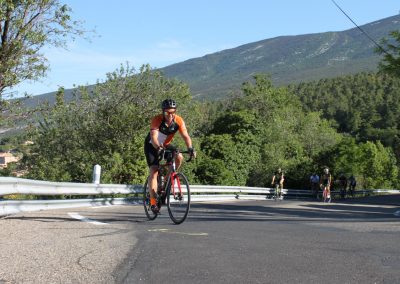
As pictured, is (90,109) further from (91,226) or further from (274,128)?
(274,128)

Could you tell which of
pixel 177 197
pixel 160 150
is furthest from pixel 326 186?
pixel 160 150

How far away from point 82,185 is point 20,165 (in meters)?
28.7

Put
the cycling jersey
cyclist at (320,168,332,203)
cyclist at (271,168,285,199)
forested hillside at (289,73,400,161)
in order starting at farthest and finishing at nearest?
forested hillside at (289,73,400,161), cyclist at (271,168,285,199), cyclist at (320,168,332,203), the cycling jersey

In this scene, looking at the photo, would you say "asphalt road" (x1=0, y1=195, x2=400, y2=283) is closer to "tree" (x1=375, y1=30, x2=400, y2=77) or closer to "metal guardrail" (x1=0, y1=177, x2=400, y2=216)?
"metal guardrail" (x1=0, y1=177, x2=400, y2=216)

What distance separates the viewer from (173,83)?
3669 cm

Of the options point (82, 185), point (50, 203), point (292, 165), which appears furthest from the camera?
point (292, 165)

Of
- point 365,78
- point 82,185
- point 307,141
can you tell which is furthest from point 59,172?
point 365,78

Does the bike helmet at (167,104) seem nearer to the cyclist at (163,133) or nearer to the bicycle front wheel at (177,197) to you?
the cyclist at (163,133)

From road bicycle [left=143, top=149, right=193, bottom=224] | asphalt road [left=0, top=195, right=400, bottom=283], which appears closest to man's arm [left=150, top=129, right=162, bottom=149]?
road bicycle [left=143, top=149, right=193, bottom=224]

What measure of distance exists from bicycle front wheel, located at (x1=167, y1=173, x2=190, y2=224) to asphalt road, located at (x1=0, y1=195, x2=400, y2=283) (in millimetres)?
255

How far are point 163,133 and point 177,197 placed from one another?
101 centimetres

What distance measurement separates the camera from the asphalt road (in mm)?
4527

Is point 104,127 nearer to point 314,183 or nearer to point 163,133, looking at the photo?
point 314,183

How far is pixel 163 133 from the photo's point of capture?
8375 mm
